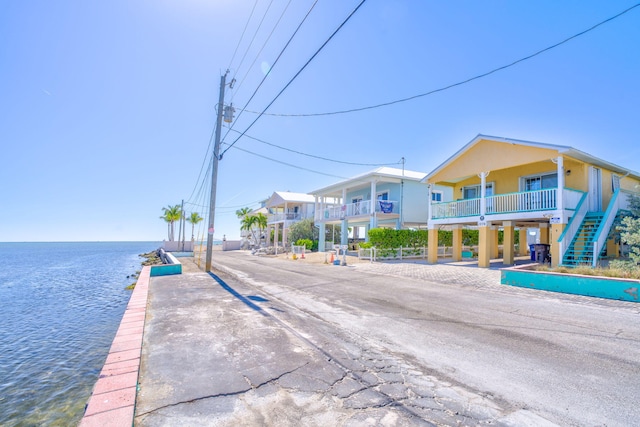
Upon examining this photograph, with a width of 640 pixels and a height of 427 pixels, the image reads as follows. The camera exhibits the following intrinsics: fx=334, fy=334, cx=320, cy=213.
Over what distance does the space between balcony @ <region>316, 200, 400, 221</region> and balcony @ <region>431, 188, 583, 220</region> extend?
5073mm

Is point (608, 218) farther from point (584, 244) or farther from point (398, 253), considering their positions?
point (398, 253)

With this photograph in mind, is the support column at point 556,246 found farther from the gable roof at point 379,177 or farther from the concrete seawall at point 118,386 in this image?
the concrete seawall at point 118,386

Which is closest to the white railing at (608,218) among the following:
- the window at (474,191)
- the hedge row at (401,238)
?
the window at (474,191)

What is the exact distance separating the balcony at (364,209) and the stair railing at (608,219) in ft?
42.0

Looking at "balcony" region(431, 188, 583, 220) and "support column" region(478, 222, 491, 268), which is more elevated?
"balcony" region(431, 188, 583, 220)

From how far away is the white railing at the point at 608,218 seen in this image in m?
11.9

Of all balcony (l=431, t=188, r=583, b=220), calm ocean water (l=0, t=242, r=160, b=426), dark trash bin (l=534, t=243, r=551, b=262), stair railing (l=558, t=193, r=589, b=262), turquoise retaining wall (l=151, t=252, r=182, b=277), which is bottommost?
calm ocean water (l=0, t=242, r=160, b=426)

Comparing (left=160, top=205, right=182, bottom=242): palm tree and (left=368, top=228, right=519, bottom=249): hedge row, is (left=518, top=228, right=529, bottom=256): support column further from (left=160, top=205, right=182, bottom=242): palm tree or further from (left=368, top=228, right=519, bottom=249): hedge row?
(left=160, top=205, right=182, bottom=242): palm tree

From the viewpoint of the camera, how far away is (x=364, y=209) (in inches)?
993

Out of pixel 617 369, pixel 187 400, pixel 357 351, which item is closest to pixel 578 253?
pixel 617 369

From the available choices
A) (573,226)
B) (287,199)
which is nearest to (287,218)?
(287,199)

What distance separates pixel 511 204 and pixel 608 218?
350 centimetres

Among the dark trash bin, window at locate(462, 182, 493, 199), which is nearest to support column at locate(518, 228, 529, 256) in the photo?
window at locate(462, 182, 493, 199)

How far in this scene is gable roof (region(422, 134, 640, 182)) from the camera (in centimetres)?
1375
